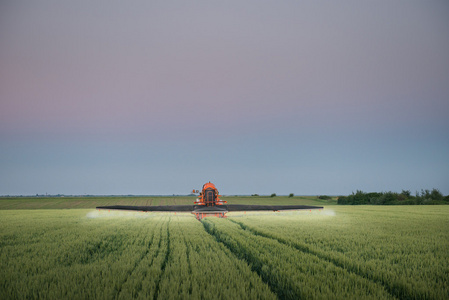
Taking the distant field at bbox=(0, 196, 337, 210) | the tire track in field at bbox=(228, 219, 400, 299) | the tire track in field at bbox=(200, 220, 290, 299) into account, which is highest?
the tire track in field at bbox=(228, 219, 400, 299)

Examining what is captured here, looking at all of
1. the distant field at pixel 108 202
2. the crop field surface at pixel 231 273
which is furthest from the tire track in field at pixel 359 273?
the distant field at pixel 108 202

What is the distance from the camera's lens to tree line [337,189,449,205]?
45816 millimetres

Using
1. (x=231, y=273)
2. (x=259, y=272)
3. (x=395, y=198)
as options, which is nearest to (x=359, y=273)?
(x=259, y=272)

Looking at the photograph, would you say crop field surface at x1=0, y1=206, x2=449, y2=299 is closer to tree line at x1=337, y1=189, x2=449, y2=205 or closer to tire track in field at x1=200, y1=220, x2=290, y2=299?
tire track in field at x1=200, y1=220, x2=290, y2=299

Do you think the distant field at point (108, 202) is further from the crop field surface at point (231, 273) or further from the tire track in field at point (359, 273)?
the crop field surface at point (231, 273)

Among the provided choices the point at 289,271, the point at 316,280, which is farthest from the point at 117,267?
the point at 316,280

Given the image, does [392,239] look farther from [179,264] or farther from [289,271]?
[179,264]

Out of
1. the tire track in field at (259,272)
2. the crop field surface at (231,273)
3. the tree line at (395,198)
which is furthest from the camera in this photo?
the tree line at (395,198)

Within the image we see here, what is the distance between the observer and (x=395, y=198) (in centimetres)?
5050

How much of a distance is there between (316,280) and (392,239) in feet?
19.0

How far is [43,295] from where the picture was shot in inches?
149

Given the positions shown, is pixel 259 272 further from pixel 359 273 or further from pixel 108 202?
pixel 108 202

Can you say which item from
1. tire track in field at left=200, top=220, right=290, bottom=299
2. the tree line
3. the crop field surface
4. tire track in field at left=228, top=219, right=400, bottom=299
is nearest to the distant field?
the tree line

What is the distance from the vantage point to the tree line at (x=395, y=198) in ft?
150
